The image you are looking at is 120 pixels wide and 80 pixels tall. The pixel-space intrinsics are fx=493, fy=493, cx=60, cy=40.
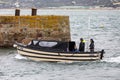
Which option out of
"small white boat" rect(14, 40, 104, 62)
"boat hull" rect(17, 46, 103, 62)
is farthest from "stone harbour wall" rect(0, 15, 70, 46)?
"boat hull" rect(17, 46, 103, 62)

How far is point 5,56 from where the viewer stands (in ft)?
137

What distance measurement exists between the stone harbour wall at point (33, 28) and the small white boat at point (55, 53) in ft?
20.0

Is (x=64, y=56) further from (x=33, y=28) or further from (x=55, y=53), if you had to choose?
(x=33, y=28)

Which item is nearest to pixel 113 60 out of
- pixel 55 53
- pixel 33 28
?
pixel 55 53

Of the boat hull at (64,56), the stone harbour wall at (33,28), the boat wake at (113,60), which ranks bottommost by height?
the boat wake at (113,60)

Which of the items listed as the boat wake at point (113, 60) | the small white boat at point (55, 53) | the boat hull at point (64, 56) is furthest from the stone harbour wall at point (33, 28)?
the boat hull at point (64, 56)

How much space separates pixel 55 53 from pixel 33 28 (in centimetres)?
863

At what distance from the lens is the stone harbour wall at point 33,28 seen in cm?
4419

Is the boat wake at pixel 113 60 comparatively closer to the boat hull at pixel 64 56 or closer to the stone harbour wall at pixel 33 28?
the boat hull at pixel 64 56

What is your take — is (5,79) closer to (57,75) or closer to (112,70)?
(57,75)

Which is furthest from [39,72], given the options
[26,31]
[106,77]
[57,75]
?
[26,31]

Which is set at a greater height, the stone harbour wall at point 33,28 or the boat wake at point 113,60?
the stone harbour wall at point 33,28

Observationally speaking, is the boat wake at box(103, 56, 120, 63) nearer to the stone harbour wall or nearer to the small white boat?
the small white boat

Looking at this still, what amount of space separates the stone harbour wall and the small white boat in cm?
608
